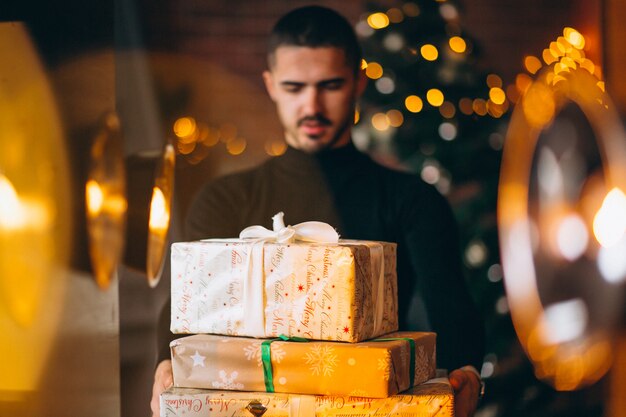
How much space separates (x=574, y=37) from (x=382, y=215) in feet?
2.13

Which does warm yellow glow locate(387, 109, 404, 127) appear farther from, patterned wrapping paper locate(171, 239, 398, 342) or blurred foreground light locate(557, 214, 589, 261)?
patterned wrapping paper locate(171, 239, 398, 342)

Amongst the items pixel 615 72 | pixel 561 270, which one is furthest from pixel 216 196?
pixel 615 72

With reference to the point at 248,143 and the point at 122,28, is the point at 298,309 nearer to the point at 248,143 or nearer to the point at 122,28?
the point at 248,143

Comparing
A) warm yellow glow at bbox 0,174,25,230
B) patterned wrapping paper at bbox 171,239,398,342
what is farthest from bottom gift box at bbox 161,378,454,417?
warm yellow glow at bbox 0,174,25,230

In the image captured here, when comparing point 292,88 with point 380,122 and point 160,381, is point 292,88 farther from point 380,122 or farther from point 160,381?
point 160,381

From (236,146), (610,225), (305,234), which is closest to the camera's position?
(305,234)

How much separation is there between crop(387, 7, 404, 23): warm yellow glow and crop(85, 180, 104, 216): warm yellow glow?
0.91m

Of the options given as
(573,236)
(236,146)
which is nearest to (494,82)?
(573,236)

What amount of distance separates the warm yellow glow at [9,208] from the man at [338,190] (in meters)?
0.56

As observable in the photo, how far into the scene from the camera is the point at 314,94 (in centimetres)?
205

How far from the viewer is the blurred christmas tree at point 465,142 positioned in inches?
78.7

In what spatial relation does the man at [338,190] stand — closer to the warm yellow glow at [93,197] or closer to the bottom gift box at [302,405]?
the warm yellow glow at [93,197]

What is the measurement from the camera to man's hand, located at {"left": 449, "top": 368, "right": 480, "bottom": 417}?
1.72 m

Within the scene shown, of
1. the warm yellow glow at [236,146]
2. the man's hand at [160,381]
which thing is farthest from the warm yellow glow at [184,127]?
the man's hand at [160,381]
